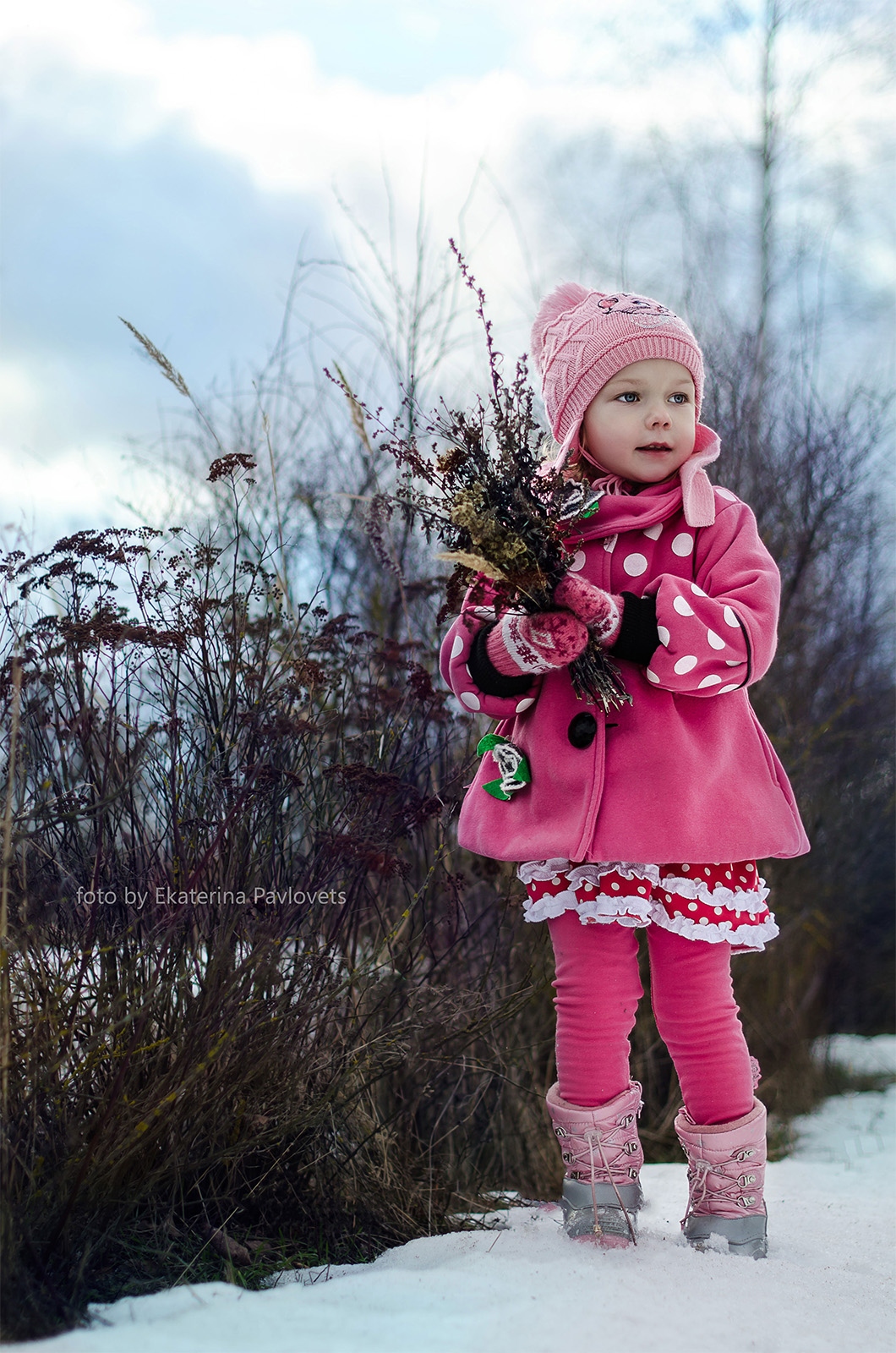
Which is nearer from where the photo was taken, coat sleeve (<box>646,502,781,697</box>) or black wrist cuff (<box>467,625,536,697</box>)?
coat sleeve (<box>646,502,781,697</box>)

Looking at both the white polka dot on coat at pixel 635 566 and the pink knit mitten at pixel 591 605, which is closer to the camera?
the pink knit mitten at pixel 591 605

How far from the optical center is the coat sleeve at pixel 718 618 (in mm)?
1983

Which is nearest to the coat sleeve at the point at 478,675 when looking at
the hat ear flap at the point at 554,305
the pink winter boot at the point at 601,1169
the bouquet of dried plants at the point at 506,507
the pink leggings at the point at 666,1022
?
the bouquet of dried plants at the point at 506,507

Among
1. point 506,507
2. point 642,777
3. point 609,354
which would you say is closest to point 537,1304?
point 642,777

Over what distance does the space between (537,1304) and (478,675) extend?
110 centimetres

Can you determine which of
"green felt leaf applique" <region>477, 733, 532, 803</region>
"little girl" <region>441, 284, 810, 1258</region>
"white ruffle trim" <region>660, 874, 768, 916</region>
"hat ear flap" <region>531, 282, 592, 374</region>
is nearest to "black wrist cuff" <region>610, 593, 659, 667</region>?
"little girl" <region>441, 284, 810, 1258</region>

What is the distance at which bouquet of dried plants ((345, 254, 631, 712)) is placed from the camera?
190 cm

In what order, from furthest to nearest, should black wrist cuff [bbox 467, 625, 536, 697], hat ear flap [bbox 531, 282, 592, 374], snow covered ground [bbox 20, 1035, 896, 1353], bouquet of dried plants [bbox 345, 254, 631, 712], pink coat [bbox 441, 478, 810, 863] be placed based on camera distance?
1. hat ear flap [bbox 531, 282, 592, 374]
2. black wrist cuff [bbox 467, 625, 536, 697]
3. pink coat [bbox 441, 478, 810, 863]
4. bouquet of dried plants [bbox 345, 254, 631, 712]
5. snow covered ground [bbox 20, 1035, 896, 1353]

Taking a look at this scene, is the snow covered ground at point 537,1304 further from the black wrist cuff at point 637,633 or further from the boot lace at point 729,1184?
the black wrist cuff at point 637,633

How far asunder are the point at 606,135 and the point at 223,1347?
6.28 meters

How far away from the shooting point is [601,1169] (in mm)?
2078

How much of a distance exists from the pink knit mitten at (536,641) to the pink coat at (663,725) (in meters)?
0.09

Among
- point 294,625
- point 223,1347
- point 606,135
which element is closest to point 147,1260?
point 223,1347

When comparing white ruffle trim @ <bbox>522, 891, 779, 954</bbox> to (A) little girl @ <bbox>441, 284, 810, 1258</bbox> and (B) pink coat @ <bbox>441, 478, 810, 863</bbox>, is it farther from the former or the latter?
(B) pink coat @ <bbox>441, 478, 810, 863</bbox>
